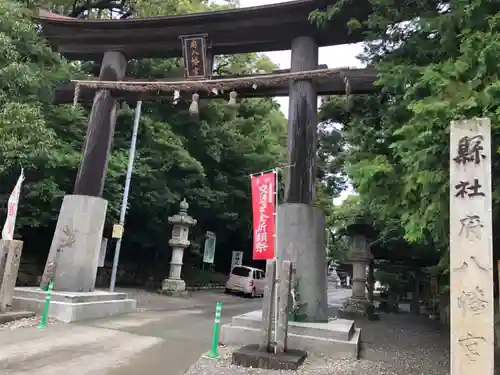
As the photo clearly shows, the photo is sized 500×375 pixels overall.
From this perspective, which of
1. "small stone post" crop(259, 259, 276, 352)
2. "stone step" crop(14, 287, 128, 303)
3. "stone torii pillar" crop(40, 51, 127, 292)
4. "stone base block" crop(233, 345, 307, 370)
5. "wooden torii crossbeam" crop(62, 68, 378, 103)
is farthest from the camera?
"stone torii pillar" crop(40, 51, 127, 292)

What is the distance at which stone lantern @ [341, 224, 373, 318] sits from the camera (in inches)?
623

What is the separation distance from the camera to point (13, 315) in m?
9.08

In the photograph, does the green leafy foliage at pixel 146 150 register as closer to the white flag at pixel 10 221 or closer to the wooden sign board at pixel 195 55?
the white flag at pixel 10 221

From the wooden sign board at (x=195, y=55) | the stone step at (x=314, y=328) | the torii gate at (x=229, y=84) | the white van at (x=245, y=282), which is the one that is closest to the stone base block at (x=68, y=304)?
the torii gate at (x=229, y=84)

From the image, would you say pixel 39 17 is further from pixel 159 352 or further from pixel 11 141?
pixel 159 352

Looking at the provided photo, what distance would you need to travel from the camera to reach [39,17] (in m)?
12.0

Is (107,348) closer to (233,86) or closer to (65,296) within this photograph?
(65,296)

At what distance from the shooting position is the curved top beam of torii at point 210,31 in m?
9.82

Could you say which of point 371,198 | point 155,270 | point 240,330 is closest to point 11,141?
point 240,330

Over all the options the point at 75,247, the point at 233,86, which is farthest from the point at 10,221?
the point at 233,86

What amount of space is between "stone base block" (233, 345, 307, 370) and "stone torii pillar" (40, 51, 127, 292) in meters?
5.55

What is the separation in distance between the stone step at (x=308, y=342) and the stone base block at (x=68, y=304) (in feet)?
12.0

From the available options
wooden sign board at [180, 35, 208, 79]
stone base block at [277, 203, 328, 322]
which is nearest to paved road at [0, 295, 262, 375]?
stone base block at [277, 203, 328, 322]

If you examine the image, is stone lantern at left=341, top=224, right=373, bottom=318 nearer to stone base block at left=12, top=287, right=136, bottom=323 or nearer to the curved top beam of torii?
the curved top beam of torii
